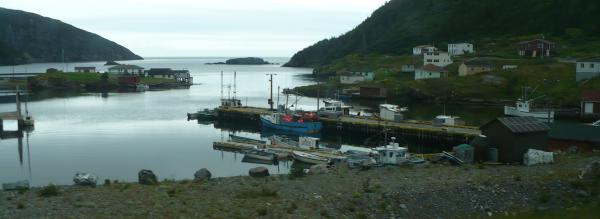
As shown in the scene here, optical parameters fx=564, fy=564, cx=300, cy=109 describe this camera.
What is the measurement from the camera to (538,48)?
100250 mm

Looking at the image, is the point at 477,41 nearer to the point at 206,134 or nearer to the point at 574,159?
the point at 206,134

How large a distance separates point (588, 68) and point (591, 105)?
42.5ft

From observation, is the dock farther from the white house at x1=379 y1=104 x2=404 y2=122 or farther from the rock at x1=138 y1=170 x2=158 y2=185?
the rock at x1=138 y1=170 x2=158 y2=185

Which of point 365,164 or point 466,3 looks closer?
point 365,164

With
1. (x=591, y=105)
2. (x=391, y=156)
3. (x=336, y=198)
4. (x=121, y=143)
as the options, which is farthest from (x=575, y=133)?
(x=121, y=143)

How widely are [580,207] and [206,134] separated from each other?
40058mm

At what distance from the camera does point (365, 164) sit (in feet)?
90.0

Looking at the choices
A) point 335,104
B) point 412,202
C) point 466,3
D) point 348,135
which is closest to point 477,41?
point 466,3

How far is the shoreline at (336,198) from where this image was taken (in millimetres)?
16967

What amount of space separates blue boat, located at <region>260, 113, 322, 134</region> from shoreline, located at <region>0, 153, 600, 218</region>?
30.2 metres

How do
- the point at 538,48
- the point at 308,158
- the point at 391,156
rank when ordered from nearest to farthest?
the point at 391,156 < the point at 308,158 < the point at 538,48

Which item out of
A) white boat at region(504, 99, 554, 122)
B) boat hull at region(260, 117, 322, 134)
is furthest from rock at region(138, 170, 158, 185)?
white boat at region(504, 99, 554, 122)

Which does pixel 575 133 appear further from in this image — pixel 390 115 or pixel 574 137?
pixel 390 115

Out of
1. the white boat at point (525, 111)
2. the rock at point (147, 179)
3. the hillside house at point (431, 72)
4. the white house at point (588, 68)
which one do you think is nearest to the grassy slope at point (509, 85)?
the white house at point (588, 68)
